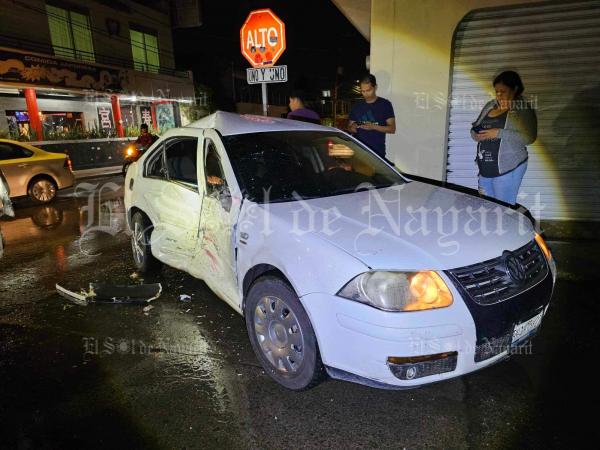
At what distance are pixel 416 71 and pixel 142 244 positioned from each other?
4.53 meters

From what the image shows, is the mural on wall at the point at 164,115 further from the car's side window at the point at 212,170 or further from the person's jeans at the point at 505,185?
the person's jeans at the point at 505,185

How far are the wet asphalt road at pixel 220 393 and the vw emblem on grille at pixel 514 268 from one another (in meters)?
0.78

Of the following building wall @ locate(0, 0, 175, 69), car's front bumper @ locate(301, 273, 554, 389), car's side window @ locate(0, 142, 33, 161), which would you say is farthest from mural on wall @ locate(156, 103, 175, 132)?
car's front bumper @ locate(301, 273, 554, 389)

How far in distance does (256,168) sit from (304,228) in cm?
88

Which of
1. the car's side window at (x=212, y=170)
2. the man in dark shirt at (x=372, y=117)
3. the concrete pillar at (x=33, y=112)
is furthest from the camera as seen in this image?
the concrete pillar at (x=33, y=112)

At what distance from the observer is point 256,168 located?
318cm

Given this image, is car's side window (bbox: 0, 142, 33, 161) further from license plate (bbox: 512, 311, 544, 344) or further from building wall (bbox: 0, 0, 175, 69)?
license plate (bbox: 512, 311, 544, 344)

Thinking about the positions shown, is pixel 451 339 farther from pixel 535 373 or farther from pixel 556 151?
pixel 556 151

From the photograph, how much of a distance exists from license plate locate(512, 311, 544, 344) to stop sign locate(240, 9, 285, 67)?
19.6 ft

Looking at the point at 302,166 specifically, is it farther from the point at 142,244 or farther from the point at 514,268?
the point at 142,244

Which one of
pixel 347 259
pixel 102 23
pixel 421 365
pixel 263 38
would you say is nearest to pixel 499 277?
pixel 421 365

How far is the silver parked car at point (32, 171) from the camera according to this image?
9016 millimetres

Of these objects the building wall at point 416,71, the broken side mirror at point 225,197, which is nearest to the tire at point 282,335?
the broken side mirror at point 225,197

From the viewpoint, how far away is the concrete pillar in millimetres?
16203
